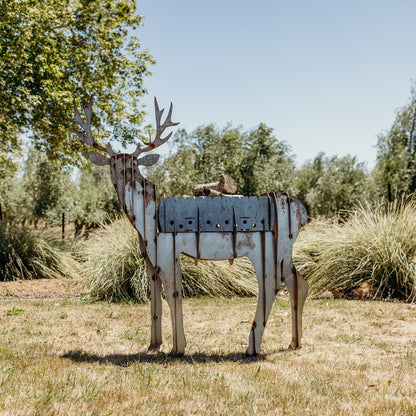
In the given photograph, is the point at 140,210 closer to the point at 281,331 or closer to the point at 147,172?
the point at 281,331

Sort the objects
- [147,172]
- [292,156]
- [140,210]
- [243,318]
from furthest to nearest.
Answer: [292,156]
[147,172]
[243,318]
[140,210]

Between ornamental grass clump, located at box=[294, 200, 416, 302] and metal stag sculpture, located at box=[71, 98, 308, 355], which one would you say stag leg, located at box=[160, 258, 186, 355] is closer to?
metal stag sculpture, located at box=[71, 98, 308, 355]

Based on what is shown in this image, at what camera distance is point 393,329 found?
216 inches

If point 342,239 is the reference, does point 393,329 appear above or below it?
below

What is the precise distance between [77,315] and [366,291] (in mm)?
5150

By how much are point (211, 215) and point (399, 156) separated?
2320 cm

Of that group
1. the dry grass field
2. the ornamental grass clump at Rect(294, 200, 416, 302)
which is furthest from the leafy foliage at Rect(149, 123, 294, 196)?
the dry grass field

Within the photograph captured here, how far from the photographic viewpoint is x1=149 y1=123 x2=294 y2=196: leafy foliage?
21609mm

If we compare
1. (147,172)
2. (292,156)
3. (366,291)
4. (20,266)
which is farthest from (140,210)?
(292,156)

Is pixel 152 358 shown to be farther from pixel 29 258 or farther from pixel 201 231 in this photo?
pixel 29 258

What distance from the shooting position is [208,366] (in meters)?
3.85

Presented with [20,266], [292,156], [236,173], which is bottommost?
[20,266]

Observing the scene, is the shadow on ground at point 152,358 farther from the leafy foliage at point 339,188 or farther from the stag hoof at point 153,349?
the leafy foliage at point 339,188

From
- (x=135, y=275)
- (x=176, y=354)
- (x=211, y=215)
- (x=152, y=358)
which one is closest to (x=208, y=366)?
(x=176, y=354)
